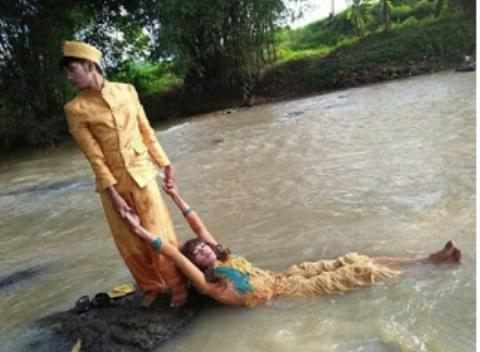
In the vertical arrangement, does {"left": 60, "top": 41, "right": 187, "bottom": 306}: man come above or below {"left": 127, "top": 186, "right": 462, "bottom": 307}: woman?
above

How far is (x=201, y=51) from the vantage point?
16.2 metres

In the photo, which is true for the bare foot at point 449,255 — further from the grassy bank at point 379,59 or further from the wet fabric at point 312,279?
the grassy bank at point 379,59

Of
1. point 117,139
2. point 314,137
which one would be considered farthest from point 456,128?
point 117,139

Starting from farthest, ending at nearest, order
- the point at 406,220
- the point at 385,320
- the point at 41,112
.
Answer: the point at 41,112 < the point at 406,220 < the point at 385,320

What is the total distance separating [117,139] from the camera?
352 centimetres

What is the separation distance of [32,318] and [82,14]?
14328mm

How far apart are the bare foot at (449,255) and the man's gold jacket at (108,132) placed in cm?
181

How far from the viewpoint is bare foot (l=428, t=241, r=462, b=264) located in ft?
11.8

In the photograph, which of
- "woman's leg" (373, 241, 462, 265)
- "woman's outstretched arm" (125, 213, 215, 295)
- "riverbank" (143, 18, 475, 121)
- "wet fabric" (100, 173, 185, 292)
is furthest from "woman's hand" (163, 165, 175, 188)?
"riverbank" (143, 18, 475, 121)

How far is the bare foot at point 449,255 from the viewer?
11.8 ft

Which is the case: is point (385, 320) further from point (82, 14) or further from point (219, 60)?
point (82, 14)

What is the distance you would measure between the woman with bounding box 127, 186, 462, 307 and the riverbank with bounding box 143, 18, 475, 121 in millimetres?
11418

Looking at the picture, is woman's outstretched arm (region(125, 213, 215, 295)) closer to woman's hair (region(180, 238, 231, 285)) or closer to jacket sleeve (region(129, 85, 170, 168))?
woman's hair (region(180, 238, 231, 285))

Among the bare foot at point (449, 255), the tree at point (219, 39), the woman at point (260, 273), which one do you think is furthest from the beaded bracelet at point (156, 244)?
the tree at point (219, 39)
